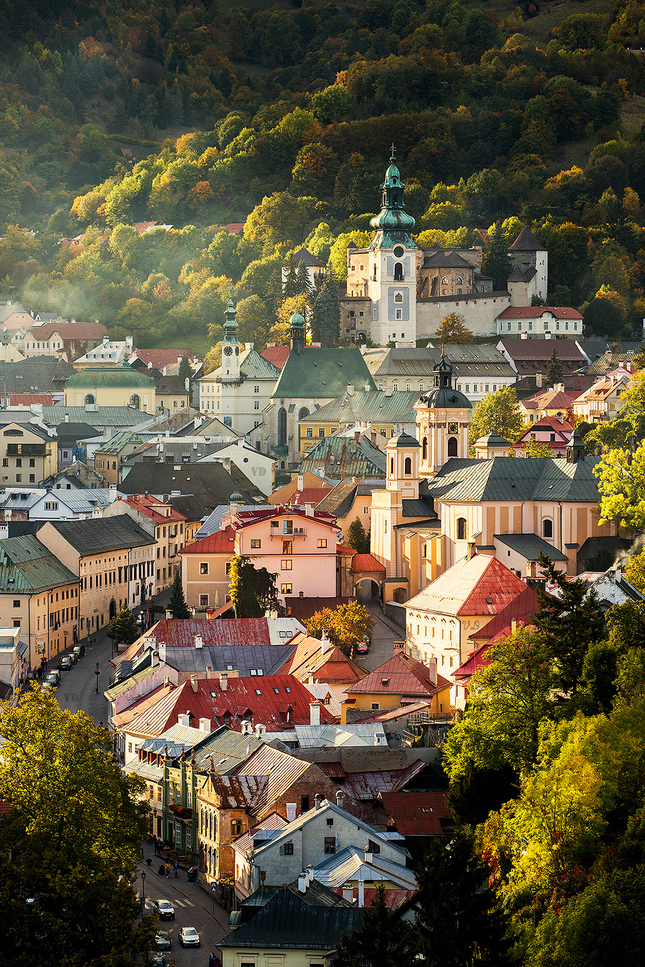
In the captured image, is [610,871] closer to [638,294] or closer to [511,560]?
[511,560]

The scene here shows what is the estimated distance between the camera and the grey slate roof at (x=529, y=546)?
69375mm

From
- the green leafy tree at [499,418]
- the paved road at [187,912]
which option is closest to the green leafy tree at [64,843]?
the paved road at [187,912]

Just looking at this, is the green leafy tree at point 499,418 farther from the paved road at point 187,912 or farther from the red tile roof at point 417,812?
the paved road at point 187,912

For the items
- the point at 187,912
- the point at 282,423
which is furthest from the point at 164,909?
the point at 282,423

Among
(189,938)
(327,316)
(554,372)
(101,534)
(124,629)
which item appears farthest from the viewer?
(327,316)

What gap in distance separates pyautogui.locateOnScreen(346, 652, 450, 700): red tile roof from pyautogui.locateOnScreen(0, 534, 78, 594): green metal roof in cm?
1840

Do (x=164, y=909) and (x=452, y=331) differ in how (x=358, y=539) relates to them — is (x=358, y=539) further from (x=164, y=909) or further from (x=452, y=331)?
(x=452, y=331)

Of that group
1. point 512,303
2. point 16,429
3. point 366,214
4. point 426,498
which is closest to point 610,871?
point 426,498

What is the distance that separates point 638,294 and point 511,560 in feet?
247

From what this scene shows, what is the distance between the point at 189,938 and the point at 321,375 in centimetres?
8526

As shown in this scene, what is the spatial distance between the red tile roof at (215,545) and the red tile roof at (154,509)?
30.3 feet

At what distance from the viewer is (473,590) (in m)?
62.8

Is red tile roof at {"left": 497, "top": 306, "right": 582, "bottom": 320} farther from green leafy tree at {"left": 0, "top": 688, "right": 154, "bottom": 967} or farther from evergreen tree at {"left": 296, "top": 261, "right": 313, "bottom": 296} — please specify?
green leafy tree at {"left": 0, "top": 688, "right": 154, "bottom": 967}

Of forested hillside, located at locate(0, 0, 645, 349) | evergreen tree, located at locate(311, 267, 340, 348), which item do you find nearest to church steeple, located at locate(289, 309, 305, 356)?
evergreen tree, located at locate(311, 267, 340, 348)
